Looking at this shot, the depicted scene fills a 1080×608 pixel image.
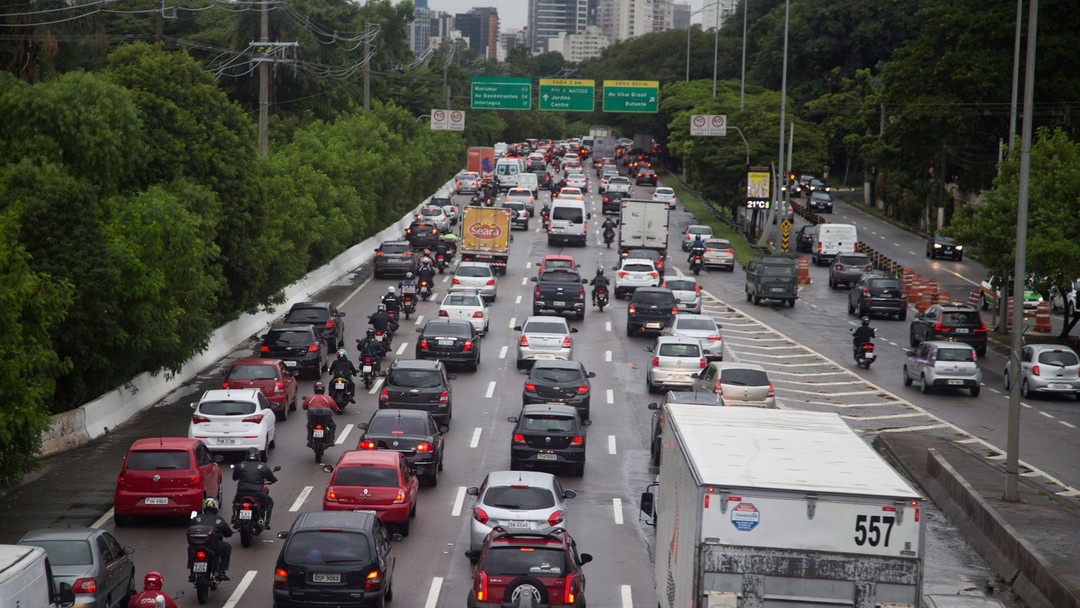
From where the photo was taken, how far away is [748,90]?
122 metres

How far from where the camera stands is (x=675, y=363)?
35469mm

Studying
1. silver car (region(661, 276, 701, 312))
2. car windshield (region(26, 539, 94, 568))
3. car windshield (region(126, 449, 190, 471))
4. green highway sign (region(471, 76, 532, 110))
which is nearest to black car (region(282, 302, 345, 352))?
silver car (region(661, 276, 701, 312))

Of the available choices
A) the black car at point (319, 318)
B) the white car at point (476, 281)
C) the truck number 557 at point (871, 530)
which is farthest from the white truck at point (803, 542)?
the white car at point (476, 281)

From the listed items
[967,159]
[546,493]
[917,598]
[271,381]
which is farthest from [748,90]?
[917,598]

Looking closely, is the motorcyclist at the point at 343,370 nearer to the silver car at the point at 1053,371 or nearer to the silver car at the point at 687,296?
the silver car at the point at 1053,371

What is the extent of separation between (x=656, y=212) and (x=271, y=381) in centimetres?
3585

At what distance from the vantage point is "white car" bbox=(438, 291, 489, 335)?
1714 inches

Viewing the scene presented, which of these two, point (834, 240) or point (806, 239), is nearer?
point (834, 240)

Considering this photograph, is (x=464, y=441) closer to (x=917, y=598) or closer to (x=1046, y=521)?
(x=1046, y=521)

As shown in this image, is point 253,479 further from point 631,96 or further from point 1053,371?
point 631,96

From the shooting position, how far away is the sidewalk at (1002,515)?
19094 mm

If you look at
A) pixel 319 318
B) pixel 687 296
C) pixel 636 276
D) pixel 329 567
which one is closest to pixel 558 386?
pixel 319 318

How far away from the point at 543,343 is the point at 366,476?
55.5 ft

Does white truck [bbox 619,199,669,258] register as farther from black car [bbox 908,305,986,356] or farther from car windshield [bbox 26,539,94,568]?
car windshield [bbox 26,539,94,568]
